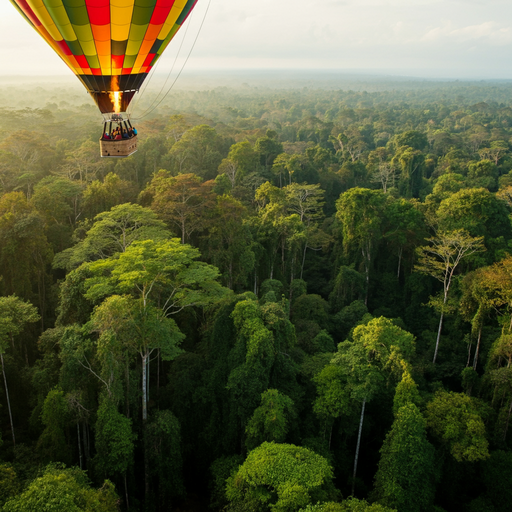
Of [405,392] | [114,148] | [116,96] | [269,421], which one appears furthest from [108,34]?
[405,392]

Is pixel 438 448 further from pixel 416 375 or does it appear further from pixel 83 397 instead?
pixel 83 397

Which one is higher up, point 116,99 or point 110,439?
point 116,99

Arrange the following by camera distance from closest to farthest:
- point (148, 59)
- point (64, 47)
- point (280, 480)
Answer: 1. point (64, 47)
2. point (280, 480)
3. point (148, 59)

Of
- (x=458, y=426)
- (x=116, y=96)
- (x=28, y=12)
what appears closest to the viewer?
(x=28, y=12)

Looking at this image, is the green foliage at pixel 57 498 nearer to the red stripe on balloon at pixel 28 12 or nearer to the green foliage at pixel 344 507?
the green foliage at pixel 344 507

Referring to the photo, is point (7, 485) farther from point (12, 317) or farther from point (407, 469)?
point (407, 469)

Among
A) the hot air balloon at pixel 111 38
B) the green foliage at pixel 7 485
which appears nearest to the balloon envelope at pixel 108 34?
the hot air balloon at pixel 111 38

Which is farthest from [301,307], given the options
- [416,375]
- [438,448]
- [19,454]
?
[19,454]
